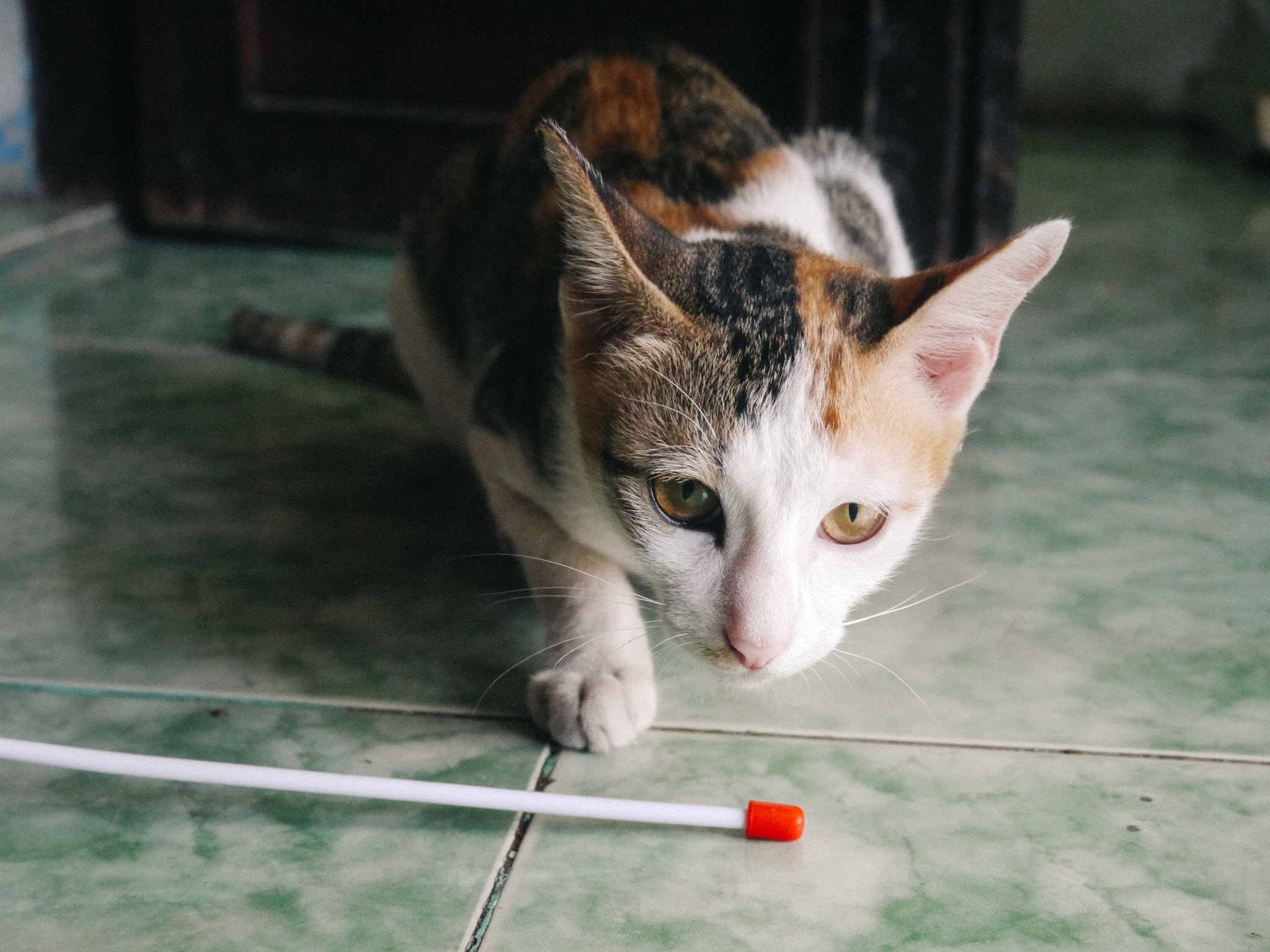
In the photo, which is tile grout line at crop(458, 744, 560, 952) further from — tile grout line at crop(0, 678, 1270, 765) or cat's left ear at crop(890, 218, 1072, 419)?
cat's left ear at crop(890, 218, 1072, 419)

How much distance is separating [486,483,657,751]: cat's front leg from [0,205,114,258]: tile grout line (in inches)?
82.9

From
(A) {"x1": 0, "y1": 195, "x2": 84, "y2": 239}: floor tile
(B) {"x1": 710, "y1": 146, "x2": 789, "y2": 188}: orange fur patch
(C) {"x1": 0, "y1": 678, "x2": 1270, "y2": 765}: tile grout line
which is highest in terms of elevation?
(B) {"x1": 710, "y1": 146, "x2": 789, "y2": 188}: orange fur patch

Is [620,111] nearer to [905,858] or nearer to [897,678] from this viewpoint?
[897,678]

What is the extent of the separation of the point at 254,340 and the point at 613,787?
1.60m

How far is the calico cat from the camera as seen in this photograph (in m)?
1.15

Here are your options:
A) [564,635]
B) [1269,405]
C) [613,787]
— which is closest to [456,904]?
[613,787]

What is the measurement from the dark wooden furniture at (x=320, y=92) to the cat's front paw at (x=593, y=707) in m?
1.86

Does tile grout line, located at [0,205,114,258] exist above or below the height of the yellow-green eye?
below

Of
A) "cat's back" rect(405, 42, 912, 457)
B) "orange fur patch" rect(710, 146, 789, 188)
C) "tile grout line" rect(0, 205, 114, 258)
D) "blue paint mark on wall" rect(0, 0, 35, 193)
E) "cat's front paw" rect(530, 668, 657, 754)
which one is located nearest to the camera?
"cat's front paw" rect(530, 668, 657, 754)

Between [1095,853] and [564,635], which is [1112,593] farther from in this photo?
[564,635]

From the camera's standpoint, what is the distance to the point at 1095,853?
1.11m

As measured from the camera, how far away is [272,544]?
173 cm

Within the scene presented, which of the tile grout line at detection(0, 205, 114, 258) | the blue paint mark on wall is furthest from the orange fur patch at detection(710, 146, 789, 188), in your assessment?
the blue paint mark on wall

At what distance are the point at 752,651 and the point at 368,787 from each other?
36 centimetres
